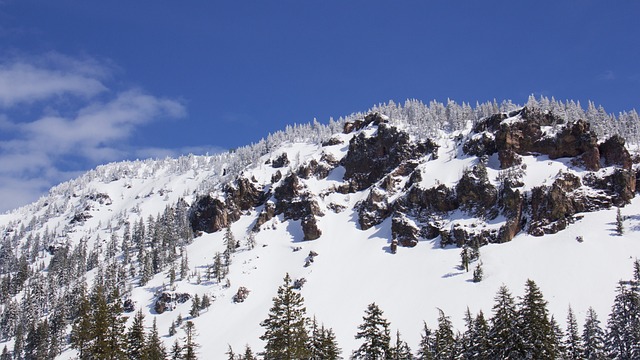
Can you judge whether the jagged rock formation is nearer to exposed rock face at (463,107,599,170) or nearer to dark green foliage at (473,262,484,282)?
exposed rock face at (463,107,599,170)

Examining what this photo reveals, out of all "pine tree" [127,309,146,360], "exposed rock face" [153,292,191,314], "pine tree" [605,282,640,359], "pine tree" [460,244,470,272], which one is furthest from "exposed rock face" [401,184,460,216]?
"pine tree" [127,309,146,360]

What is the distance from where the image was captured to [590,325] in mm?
58125

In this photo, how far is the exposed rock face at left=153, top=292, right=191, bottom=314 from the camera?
143 m

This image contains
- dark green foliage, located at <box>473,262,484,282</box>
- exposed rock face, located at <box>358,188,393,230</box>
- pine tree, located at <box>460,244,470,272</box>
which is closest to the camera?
dark green foliage, located at <box>473,262,484,282</box>

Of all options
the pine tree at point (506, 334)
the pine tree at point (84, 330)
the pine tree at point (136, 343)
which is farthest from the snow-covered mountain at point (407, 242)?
the pine tree at point (84, 330)

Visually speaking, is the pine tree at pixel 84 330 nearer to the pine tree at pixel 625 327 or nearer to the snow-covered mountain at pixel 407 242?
the pine tree at pixel 625 327

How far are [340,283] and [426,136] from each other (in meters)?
79.6

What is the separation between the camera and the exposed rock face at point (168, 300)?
5635 inches

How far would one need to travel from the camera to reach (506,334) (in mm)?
39406

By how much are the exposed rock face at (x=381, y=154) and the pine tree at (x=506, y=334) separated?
5683 inches

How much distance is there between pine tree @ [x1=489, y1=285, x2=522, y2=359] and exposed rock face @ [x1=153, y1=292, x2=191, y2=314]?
4596 inches

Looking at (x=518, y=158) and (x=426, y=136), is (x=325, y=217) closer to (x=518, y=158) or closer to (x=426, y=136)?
(x=426, y=136)

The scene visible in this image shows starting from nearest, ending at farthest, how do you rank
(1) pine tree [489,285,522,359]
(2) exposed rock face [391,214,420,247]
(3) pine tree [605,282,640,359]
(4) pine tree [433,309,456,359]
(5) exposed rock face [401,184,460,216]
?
1. (1) pine tree [489,285,522,359]
2. (3) pine tree [605,282,640,359]
3. (4) pine tree [433,309,456,359]
4. (2) exposed rock face [391,214,420,247]
5. (5) exposed rock face [401,184,460,216]

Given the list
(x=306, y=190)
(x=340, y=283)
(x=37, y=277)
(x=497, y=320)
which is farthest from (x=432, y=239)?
(x=37, y=277)
